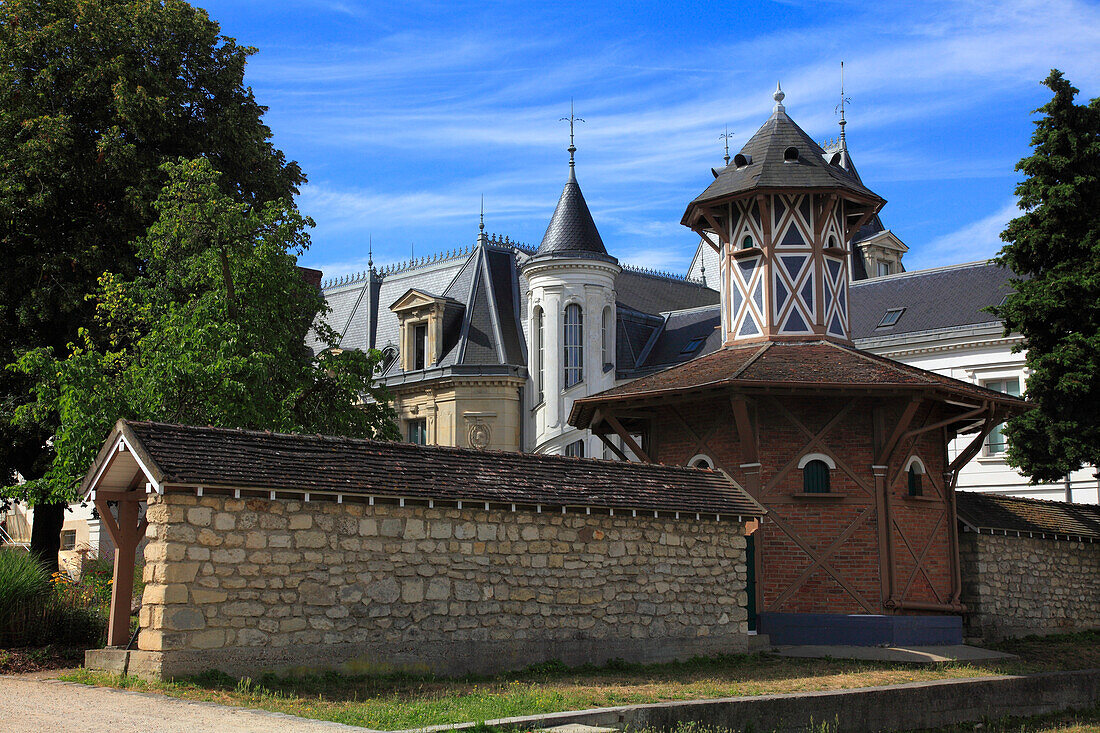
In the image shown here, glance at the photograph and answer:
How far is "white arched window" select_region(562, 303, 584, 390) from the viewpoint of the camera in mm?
35844

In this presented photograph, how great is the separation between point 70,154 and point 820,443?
15473 mm

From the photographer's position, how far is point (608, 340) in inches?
1437

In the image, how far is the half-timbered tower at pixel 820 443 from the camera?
61.1 feet

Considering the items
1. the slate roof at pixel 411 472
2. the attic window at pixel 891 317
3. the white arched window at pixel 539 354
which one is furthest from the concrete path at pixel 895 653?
the white arched window at pixel 539 354

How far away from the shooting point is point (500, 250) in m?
42.6

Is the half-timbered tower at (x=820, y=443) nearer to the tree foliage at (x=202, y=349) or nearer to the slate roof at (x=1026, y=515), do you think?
the slate roof at (x=1026, y=515)

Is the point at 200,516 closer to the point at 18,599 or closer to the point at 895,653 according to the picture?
the point at 18,599

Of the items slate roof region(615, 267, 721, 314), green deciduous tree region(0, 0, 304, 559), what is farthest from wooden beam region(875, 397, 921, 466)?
slate roof region(615, 267, 721, 314)

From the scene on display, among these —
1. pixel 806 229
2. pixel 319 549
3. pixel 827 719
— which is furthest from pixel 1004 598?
pixel 319 549

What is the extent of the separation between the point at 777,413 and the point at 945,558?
433cm

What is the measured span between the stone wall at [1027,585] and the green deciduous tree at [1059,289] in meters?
2.08

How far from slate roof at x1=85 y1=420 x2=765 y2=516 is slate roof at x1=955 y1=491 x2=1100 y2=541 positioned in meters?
6.90

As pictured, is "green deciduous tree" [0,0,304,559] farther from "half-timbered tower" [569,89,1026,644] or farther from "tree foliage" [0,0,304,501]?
"half-timbered tower" [569,89,1026,644]

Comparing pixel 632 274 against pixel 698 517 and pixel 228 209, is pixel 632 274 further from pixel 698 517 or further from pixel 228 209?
pixel 698 517
